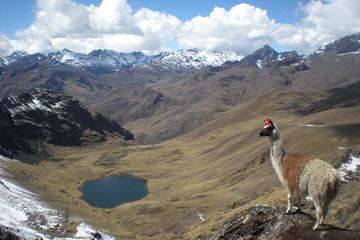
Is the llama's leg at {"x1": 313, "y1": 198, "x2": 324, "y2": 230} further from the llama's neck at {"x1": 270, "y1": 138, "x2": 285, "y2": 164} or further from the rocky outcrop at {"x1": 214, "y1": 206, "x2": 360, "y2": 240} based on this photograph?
the llama's neck at {"x1": 270, "y1": 138, "x2": 285, "y2": 164}

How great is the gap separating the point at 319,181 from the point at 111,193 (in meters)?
169

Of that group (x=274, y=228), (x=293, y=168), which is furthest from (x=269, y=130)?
(x=274, y=228)

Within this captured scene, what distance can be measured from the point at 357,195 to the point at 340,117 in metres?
143

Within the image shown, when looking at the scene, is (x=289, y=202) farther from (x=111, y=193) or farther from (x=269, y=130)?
(x=111, y=193)

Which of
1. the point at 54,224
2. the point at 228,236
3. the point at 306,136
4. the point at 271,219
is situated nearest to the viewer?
the point at 271,219

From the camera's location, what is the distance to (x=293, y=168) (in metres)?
18.3

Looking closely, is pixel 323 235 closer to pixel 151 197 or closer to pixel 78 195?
pixel 151 197

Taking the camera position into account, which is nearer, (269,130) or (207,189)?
(269,130)

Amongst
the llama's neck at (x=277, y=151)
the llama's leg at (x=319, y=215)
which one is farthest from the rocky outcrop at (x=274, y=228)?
the llama's neck at (x=277, y=151)

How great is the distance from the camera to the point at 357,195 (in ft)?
147

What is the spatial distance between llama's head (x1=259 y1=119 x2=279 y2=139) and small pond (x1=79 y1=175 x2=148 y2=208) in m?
144

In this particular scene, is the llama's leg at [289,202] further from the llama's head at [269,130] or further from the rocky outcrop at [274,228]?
the llama's head at [269,130]

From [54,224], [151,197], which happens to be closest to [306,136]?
[151,197]

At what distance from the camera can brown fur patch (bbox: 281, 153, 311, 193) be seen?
18.1 metres
